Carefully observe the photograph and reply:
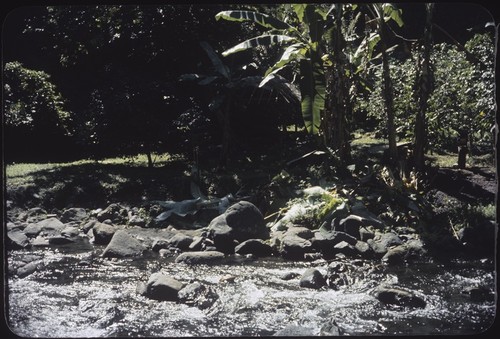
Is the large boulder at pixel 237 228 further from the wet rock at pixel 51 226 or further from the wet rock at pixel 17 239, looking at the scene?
the wet rock at pixel 17 239

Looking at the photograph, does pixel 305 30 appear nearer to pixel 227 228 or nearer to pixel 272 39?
pixel 272 39

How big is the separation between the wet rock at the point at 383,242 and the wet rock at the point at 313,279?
1.00 metres

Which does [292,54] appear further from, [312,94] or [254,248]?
[254,248]

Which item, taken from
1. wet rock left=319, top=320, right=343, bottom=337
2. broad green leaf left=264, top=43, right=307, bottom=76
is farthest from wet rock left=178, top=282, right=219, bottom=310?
broad green leaf left=264, top=43, right=307, bottom=76

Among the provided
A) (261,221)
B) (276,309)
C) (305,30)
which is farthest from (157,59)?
(276,309)

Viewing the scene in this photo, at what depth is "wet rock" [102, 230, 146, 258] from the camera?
6.03 meters

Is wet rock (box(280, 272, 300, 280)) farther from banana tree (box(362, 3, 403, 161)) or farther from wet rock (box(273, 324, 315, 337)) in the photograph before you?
banana tree (box(362, 3, 403, 161))

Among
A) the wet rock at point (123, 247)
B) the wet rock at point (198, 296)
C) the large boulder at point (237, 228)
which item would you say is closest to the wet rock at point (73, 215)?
the wet rock at point (123, 247)

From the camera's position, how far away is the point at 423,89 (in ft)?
23.8

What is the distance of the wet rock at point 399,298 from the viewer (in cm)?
440

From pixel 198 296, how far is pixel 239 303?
386 millimetres

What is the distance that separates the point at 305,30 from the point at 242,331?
17.9 ft

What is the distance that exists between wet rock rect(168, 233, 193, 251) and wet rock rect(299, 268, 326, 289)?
1818 millimetres

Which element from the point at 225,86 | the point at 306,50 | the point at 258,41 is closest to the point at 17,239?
the point at 258,41
